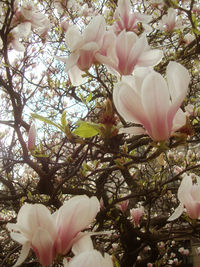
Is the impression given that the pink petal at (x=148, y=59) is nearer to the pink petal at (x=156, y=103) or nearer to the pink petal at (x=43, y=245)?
the pink petal at (x=156, y=103)

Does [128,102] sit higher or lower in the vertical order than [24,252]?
higher

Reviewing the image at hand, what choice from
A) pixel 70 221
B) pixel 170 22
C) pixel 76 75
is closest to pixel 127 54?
pixel 76 75

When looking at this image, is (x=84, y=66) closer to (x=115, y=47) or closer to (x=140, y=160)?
(x=115, y=47)

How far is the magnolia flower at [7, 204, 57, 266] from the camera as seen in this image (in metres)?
0.56

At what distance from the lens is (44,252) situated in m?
0.58

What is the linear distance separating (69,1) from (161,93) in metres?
2.21

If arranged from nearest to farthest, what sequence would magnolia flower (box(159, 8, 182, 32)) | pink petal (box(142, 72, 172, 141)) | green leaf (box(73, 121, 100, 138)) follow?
pink petal (box(142, 72, 172, 141)) → green leaf (box(73, 121, 100, 138)) → magnolia flower (box(159, 8, 182, 32))

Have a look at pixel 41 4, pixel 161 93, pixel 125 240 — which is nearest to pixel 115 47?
pixel 161 93

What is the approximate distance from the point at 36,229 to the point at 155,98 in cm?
36

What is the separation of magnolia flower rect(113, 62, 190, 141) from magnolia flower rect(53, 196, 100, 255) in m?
0.21

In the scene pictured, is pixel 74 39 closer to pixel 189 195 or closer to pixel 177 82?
pixel 177 82

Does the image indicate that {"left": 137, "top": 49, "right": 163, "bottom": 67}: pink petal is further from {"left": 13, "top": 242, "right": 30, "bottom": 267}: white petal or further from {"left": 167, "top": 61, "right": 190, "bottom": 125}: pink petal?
{"left": 13, "top": 242, "right": 30, "bottom": 267}: white petal

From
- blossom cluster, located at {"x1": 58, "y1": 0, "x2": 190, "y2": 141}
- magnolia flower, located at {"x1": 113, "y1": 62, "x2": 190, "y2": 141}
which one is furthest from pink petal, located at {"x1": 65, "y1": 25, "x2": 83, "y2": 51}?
magnolia flower, located at {"x1": 113, "y1": 62, "x2": 190, "y2": 141}

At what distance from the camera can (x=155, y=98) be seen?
0.52 metres
